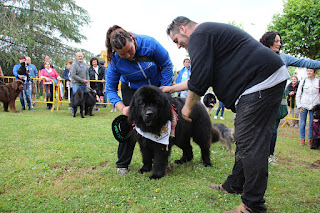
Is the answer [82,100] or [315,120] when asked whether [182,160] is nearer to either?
[315,120]

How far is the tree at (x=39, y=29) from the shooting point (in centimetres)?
1591

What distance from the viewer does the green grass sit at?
2.56m

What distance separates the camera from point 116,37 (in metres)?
2.76

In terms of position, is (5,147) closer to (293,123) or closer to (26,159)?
(26,159)

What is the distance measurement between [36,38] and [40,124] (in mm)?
13019

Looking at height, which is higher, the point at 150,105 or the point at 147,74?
the point at 147,74

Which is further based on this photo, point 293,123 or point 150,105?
point 293,123

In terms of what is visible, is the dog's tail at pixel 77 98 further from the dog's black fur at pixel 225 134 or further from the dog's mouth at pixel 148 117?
the dog's mouth at pixel 148 117

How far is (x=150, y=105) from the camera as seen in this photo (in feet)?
9.86

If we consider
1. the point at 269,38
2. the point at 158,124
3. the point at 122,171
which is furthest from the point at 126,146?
the point at 269,38

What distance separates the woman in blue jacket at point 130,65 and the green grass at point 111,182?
0.64 meters

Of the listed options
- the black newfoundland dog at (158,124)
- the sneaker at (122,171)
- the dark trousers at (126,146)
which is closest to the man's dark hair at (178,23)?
the black newfoundland dog at (158,124)

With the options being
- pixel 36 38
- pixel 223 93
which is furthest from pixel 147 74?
pixel 36 38

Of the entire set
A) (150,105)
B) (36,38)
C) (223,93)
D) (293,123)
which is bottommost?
(293,123)
